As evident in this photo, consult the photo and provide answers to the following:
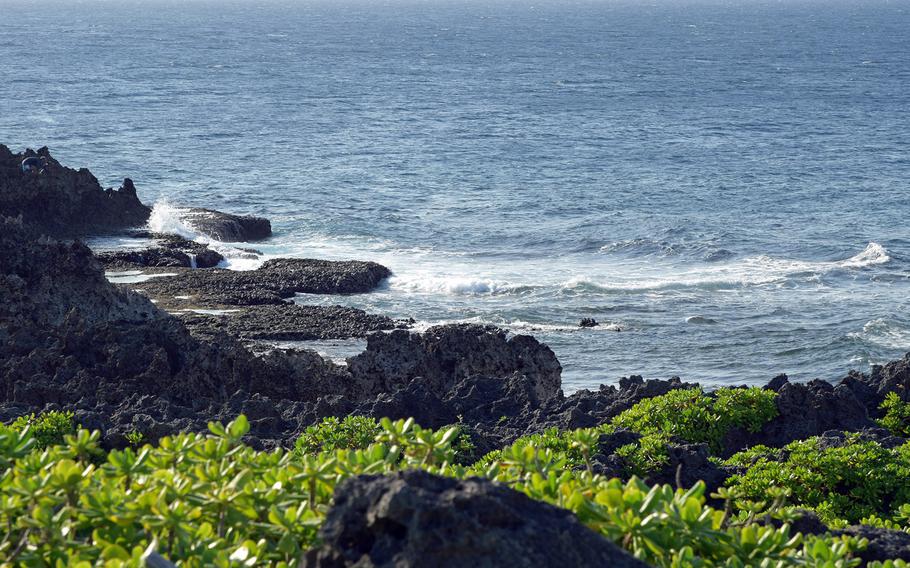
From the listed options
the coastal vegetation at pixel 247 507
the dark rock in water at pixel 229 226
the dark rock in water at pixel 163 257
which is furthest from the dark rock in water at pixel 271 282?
the coastal vegetation at pixel 247 507

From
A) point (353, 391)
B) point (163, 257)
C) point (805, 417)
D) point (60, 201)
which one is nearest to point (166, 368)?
point (353, 391)

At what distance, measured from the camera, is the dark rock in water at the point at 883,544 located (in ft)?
22.3

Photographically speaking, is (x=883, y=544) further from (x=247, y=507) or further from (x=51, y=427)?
(x=51, y=427)

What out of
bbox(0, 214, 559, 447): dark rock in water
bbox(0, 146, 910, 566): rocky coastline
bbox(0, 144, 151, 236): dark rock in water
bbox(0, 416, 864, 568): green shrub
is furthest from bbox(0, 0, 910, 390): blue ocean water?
bbox(0, 416, 864, 568): green shrub

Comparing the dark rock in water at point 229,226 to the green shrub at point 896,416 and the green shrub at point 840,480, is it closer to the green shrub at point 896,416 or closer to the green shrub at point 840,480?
the green shrub at point 896,416

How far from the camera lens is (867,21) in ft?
653

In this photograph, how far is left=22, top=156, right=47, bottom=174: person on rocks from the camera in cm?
3703

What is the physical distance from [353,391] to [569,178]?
127 ft

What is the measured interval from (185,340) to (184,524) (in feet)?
40.0

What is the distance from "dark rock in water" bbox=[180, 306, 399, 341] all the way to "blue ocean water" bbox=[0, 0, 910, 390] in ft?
7.18

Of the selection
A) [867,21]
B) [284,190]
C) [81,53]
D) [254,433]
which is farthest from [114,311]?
[867,21]

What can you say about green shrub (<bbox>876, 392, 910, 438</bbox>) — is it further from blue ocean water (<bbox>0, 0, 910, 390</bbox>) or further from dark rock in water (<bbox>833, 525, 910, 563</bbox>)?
blue ocean water (<bbox>0, 0, 910, 390</bbox>)

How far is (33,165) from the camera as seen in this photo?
37469 mm

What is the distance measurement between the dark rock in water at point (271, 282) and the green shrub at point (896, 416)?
19947 millimetres
